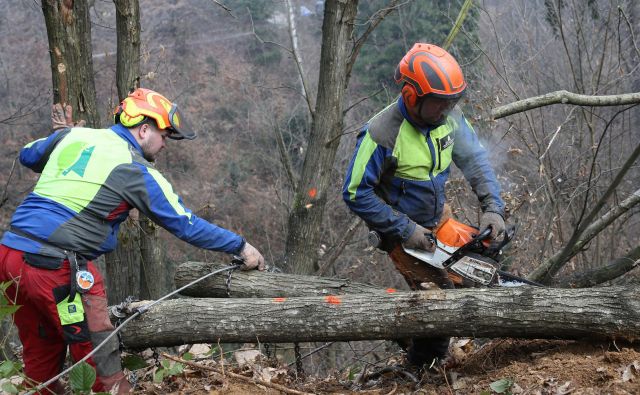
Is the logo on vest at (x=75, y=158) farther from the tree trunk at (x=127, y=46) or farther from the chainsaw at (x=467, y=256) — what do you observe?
the tree trunk at (x=127, y=46)

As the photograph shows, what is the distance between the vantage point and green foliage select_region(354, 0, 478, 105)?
67.3ft

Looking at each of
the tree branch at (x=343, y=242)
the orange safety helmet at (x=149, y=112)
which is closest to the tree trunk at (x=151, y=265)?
the tree branch at (x=343, y=242)

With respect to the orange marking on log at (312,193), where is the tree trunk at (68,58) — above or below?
above

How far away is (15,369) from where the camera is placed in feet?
10.9

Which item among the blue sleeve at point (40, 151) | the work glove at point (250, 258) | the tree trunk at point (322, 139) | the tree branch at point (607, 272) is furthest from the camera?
the tree trunk at point (322, 139)

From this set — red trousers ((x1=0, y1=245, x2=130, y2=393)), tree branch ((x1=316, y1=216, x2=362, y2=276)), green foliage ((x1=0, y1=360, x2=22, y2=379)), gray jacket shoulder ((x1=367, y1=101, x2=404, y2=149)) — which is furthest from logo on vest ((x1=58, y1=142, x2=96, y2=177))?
tree branch ((x1=316, y1=216, x2=362, y2=276))

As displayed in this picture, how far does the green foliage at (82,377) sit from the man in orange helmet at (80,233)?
0.89m

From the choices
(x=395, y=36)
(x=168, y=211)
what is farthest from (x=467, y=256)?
(x=395, y=36)

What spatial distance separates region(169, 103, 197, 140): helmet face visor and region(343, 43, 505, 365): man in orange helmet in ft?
4.06

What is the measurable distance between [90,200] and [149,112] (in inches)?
30.3

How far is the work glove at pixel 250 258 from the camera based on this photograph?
4754 millimetres

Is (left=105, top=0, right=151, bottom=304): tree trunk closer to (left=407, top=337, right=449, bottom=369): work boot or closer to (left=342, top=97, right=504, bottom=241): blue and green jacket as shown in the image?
(left=342, top=97, right=504, bottom=241): blue and green jacket

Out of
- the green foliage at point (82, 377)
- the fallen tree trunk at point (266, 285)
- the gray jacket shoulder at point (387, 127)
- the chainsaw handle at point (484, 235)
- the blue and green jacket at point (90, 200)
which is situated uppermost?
the gray jacket shoulder at point (387, 127)

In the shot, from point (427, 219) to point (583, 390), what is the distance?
1.63m
